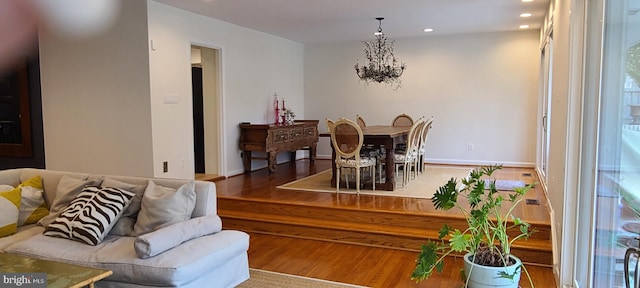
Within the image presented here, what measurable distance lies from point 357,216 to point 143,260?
92.2 inches

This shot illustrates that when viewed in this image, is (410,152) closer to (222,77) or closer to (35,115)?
(222,77)

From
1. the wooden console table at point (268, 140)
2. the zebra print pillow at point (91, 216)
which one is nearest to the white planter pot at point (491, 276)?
the zebra print pillow at point (91, 216)

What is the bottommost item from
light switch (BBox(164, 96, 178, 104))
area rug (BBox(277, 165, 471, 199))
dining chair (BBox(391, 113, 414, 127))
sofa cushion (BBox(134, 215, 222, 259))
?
area rug (BBox(277, 165, 471, 199))

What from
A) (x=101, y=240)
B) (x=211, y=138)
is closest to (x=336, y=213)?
(x=101, y=240)

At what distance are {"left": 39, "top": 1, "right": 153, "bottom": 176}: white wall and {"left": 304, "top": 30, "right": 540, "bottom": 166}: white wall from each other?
13.9 ft

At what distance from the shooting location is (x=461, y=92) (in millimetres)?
7945

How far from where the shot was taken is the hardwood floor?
3535 mm

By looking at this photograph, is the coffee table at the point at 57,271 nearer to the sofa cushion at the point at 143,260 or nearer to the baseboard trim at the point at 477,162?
the sofa cushion at the point at 143,260

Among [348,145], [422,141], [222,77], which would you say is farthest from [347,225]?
[222,77]

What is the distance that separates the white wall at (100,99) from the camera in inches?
Answer: 209

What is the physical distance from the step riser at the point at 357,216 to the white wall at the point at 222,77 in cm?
111

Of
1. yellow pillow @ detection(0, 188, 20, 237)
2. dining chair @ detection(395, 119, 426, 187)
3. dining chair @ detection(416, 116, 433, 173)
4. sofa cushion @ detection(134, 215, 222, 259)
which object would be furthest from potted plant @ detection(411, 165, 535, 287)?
dining chair @ detection(416, 116, 433, 173)

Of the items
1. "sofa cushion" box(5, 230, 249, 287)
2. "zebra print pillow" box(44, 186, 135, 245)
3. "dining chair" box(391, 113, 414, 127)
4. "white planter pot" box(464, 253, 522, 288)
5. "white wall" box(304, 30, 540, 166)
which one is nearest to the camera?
"white planter pot" box(464, 253, 522, 288)

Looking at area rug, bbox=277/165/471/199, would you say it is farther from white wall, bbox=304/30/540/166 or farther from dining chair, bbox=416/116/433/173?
white wall, bbox=304/30/540/166
